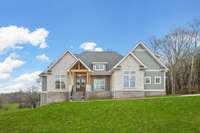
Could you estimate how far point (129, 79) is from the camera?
130ft

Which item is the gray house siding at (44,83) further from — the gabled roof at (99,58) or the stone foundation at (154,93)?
the stone foundation at (154,93)

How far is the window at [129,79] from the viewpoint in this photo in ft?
129

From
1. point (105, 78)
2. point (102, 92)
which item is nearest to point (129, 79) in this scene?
point (102, 92)

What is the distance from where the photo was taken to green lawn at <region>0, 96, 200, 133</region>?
19109mm

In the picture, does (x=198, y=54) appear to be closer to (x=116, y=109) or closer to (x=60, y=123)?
(x=116, y=109)

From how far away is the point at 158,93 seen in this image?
40.8 metres

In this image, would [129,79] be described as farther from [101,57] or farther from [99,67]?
[101,57]

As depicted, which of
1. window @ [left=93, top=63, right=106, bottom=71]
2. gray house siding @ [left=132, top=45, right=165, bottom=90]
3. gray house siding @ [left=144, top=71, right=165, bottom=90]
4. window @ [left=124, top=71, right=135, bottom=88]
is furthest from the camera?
window @ [left=93, top=63, right=106, bottom=71]

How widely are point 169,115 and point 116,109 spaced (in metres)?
4.11

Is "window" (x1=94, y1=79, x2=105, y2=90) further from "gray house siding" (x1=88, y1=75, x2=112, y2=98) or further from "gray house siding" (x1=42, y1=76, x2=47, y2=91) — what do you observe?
"gray house siding" (x1=42, y1=76, x2=47, y2=91)

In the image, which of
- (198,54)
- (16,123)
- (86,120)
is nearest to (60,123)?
(86,120)

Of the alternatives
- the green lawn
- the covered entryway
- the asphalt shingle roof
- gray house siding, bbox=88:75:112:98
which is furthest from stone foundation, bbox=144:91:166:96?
the green lawn

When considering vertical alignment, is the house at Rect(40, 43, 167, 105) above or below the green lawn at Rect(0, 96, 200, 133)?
above

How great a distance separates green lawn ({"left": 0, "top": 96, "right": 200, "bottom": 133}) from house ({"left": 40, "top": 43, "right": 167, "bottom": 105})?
39.8 ft
